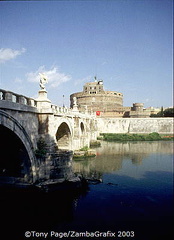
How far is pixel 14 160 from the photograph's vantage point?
998cm

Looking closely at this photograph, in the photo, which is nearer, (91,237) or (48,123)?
(91,237)

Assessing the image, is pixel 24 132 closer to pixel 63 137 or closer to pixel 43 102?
pixel 43 102

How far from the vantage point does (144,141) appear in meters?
34.9

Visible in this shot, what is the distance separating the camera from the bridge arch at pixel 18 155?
869 cm

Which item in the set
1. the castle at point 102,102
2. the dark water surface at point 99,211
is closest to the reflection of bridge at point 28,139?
the dark water surface at point 99,211

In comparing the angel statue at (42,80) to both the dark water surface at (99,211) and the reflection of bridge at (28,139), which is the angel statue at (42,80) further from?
the dark water surface at (99,211)

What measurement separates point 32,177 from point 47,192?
1.14 metres

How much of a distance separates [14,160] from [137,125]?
124ft

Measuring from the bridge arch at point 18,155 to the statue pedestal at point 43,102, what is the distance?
201cm

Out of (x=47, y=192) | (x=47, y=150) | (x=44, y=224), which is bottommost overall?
(x=44, y=224)

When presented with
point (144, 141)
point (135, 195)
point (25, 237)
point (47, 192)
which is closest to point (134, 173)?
point (135, 195)

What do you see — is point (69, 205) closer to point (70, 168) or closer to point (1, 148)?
point (70, 168)

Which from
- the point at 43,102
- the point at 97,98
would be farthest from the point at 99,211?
the point at 97,98

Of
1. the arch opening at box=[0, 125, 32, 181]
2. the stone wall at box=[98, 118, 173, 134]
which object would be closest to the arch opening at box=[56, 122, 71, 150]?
the arch opening at box=[0, 125, 32, 181]
